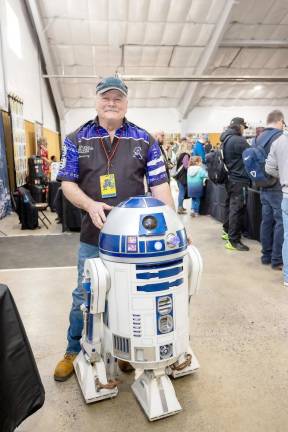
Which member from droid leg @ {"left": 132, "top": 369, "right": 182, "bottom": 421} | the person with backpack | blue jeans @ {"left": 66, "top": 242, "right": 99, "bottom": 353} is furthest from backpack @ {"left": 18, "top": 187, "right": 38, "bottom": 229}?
droid leg @ {"left": 132, "top": 369, "right": 182, "bottom": 421}

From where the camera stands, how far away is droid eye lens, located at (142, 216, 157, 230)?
1295 mm

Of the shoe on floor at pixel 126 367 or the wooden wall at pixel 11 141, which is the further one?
the wooden wall at pixel 11 141

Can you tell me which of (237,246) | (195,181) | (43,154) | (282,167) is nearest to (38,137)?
(43,154)

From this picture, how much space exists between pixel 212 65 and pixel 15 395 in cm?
1177

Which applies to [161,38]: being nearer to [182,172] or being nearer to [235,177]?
[182,172]

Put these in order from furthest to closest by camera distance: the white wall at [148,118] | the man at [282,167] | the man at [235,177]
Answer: the white wall at [148,118] < the man at [235,177] < the man at [282,167]

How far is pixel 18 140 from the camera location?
7.62 meters

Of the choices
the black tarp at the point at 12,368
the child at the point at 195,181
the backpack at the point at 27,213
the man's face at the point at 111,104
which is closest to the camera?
the black tarp at the point at 12,368

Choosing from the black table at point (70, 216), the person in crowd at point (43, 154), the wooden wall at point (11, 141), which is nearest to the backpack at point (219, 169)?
the black table at point (70, 216)

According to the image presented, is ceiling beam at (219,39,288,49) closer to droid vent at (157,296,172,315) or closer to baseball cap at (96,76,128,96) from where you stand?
baseball cap at (96,76,128,96)

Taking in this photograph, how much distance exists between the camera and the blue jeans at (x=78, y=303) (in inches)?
69.1

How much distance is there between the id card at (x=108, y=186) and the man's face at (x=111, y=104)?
26 cm

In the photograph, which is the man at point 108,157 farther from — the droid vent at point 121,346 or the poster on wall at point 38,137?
the poster on wall at point 38,137

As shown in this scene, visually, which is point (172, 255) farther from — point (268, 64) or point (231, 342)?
point (268, 64)
